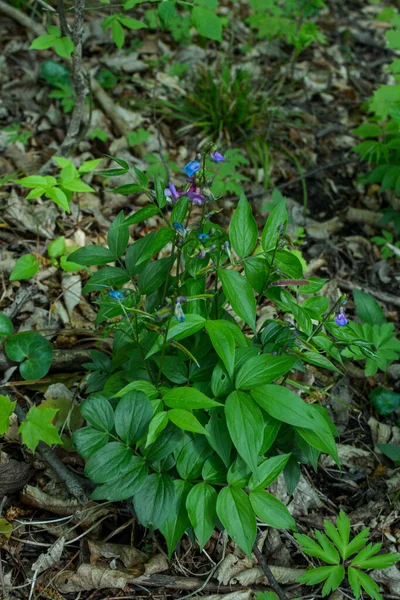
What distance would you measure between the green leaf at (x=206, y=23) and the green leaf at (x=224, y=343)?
→ 1.52 meters

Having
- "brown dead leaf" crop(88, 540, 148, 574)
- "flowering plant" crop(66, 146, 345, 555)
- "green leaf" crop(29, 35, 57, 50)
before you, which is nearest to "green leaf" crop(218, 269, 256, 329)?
"flowering plant" crop(66, 146, 345, 555)

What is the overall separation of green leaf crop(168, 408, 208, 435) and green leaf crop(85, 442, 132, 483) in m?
0.26

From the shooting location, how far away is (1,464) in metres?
2.34

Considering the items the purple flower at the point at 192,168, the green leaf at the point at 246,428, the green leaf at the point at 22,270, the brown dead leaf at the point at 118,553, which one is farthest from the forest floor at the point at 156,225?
the purple flower at the point at 192,168

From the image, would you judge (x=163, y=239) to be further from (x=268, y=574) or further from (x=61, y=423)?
(x=268, y=574)

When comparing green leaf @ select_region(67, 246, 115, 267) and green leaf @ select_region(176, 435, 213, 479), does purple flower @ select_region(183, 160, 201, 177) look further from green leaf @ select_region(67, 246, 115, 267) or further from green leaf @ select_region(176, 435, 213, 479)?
green leaf @ select_region(176, 435, 213, 479)

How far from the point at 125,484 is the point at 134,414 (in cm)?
23

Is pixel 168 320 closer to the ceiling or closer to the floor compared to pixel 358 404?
closer to the ceiling

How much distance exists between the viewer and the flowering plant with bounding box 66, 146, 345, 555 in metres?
1.85

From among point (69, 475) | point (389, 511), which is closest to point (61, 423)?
point (69, 475)

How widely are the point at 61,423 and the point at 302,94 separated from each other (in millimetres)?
3694

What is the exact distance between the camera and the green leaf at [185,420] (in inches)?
69.1

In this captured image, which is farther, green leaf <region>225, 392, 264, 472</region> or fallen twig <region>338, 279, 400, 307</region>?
fallen twig <region>338, 279, 400, 307</region>

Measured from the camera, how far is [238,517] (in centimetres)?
187
